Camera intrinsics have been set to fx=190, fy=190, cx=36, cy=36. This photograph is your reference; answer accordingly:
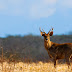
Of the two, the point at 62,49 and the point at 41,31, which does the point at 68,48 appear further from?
the point at 41,31

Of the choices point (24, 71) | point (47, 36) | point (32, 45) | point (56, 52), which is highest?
point (32, 45)

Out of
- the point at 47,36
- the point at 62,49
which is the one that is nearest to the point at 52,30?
the point at 47,36

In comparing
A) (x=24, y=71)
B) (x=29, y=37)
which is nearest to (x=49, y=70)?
(x=24, y=71)

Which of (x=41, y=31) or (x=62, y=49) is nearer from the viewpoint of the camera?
(x=62, y=49)

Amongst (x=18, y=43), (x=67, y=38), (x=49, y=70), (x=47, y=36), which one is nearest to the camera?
(x=49, y=70)

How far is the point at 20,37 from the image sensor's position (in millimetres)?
33969

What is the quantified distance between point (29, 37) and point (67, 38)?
6717 mm

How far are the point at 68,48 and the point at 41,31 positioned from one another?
1.70 meters

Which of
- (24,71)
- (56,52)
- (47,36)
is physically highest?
(47,36)

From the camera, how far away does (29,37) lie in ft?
110

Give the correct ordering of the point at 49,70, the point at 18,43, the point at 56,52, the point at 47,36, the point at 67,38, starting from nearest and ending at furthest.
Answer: the point at 49,70, the point at 56,52, the point at 47,36, the point at 18,43, the point at 67,38

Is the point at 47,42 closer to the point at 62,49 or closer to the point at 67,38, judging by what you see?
the point at 62,49

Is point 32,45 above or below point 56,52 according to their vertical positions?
above

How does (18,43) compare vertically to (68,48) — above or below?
above
